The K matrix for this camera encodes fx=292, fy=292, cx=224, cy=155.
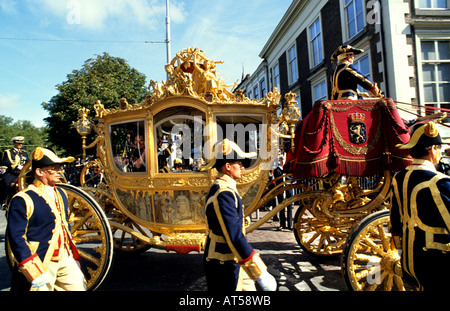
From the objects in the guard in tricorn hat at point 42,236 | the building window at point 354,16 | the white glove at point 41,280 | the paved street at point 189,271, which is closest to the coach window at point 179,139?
the paved street at point 189,271

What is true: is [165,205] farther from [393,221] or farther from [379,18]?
[379,18]

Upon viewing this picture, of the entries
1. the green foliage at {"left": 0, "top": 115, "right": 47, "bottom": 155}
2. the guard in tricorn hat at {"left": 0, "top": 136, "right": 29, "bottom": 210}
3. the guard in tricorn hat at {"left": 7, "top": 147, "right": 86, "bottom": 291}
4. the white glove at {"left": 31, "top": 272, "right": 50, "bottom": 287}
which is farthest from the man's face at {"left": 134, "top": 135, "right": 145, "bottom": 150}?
the green foliage at {"left": 0, "top": 115, "right": 47, "bottom": 155}

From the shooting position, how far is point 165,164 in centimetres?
389

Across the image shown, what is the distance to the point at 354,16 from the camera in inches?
412

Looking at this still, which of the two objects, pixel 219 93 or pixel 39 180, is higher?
pixel 219 93

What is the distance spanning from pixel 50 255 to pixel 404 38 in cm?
993

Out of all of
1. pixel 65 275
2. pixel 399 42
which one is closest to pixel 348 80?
pixel 65 275

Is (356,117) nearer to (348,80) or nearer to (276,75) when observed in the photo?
(348,80)

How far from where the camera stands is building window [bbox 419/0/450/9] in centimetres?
859

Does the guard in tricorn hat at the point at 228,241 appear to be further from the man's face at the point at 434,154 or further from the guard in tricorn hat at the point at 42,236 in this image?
the man's face at the point at 434,154

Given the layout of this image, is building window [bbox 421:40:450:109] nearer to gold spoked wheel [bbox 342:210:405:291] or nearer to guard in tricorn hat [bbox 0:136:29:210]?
gold spoked wheel [bbox 342:210:405:291]

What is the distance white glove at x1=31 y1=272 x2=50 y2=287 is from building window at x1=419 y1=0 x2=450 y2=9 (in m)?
10.9

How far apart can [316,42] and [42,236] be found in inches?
536

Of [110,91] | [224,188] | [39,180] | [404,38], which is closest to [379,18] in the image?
[404,38]
